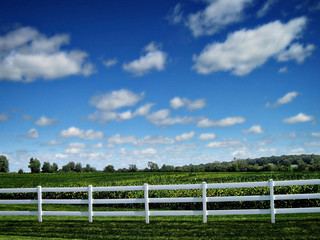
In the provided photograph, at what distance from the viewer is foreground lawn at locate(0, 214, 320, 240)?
10.9 metres

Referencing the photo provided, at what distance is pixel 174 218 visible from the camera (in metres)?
14.5

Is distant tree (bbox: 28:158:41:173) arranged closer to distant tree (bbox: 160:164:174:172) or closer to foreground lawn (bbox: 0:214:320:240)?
distant tree (bbox: 160:164:174:172)

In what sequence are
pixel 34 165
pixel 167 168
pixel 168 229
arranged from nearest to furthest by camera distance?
pixel 168 229, pixel 167 168, pixel 34 165

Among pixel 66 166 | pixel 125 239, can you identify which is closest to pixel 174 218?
pixel 125 239

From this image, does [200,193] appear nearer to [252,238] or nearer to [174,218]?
[174,218]

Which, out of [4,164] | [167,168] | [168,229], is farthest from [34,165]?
[168,229]

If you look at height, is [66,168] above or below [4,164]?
below

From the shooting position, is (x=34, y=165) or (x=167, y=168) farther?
(x=34, y=165)

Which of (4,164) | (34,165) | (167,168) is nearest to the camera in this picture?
(167,168)

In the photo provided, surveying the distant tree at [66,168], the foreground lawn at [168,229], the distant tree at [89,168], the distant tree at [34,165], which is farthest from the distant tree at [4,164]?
the foreground lawn at [168,229]

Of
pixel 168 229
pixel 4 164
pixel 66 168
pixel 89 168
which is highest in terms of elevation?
pixel 168 229

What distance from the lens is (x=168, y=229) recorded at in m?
12.1

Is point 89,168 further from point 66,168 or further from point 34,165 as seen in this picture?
point 34,165

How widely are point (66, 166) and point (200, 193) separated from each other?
10003 cm
